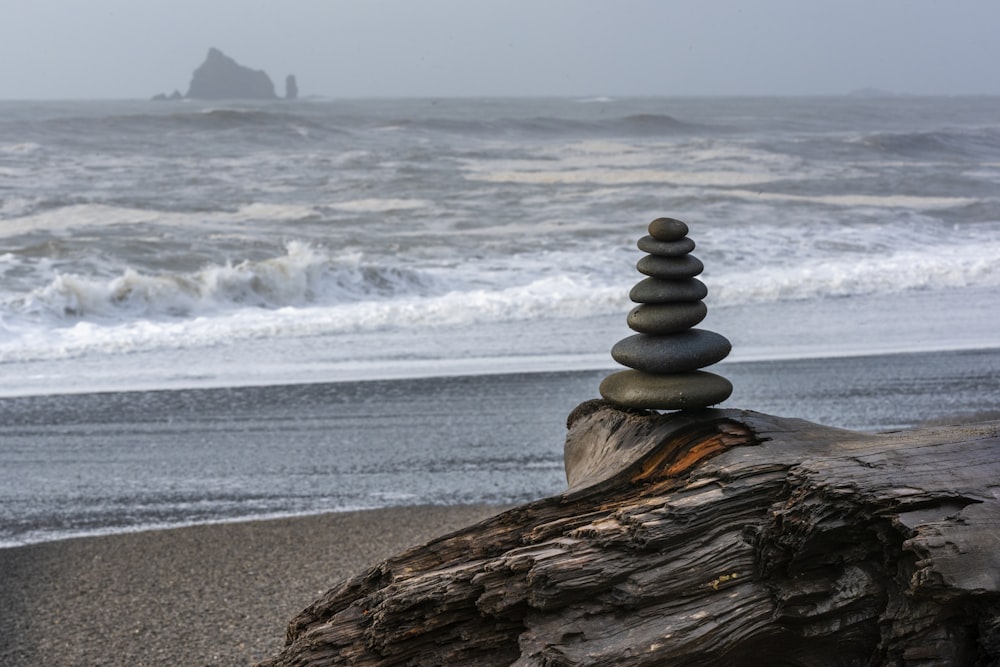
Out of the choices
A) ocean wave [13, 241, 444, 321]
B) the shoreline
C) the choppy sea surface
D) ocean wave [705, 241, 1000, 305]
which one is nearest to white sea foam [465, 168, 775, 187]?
the choppy sea surface

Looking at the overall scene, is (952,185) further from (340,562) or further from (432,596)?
(432,596)

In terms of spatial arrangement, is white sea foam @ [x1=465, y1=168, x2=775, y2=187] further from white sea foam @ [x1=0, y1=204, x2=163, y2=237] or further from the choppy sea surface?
white sea foam @ [x1=0, y1=204, x2=163, y2=237]

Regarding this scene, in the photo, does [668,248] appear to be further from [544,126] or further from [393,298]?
[544,126]

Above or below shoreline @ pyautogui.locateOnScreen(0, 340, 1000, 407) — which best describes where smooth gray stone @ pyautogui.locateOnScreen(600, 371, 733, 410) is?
above

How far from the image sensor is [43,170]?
23.3 metres

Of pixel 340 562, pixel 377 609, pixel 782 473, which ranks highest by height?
pixel 782 473

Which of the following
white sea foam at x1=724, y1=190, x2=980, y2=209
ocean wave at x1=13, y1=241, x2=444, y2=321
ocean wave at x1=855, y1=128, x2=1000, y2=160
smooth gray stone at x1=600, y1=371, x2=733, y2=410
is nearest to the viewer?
smooth gray stone at x1=600, y1=371, x2=733, y2=410

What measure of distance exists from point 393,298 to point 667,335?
8391 mm

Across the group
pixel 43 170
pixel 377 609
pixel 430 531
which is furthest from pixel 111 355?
pixel 43 170

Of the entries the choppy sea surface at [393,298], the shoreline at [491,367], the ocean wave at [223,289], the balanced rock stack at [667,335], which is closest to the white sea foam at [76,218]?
the choppy sea surface at [393,298]

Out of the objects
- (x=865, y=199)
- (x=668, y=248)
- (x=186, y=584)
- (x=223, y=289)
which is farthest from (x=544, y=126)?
(x=668, y=248)

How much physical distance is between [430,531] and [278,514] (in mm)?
800

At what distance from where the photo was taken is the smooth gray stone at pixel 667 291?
3154mm

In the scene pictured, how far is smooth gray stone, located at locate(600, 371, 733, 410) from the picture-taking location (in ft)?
10.0
